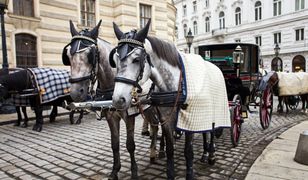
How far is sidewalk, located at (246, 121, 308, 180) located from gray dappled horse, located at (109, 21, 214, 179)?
1244 mm

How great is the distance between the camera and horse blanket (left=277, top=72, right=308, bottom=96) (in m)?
8.54

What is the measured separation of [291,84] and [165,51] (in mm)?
7318

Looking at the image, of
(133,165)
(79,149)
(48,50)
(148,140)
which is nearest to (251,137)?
(148,140)

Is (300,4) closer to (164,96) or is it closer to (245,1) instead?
(245,1)

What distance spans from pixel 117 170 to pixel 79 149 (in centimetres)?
194

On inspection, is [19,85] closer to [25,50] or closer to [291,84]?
[25,50]

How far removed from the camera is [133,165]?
3703 millimetres

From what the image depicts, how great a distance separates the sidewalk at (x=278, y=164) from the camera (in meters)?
3.70

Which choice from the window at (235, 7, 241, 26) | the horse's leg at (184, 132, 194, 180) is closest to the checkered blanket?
the horse's leg at (184, 132, 194, 180)

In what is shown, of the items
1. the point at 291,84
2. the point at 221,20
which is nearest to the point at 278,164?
the point at 291,84

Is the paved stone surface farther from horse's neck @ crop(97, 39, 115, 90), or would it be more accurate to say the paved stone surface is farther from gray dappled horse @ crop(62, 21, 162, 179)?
horse's neck @ crop(97, 39, 115, 90)

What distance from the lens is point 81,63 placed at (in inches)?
130

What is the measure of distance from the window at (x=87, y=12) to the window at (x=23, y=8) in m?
3.07

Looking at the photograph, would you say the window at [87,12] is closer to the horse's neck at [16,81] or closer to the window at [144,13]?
the window at [144,13]
